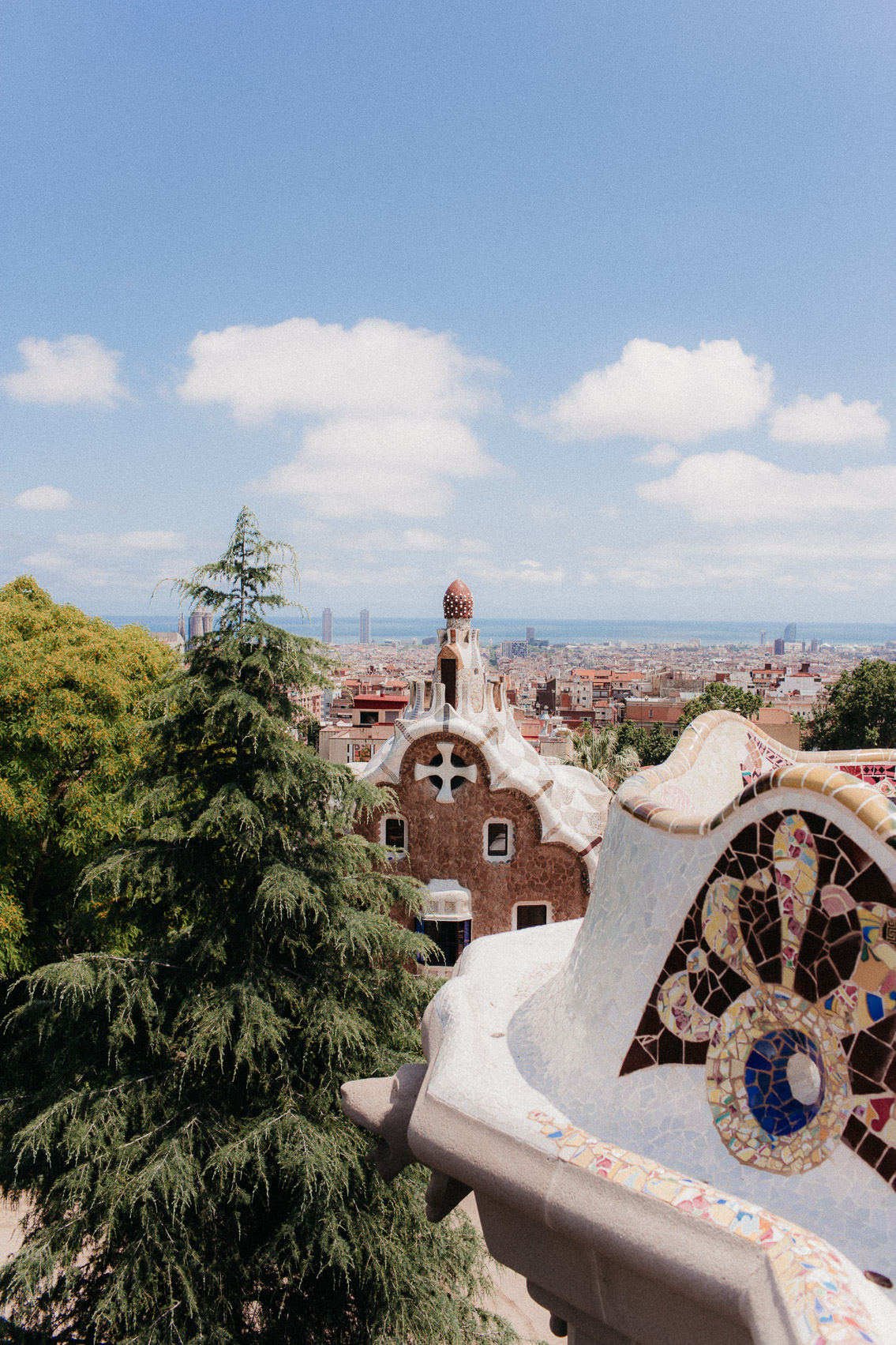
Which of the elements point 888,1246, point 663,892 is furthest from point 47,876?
point 888,1246

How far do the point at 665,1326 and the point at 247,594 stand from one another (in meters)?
7.93

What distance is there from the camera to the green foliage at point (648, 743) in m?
48.7

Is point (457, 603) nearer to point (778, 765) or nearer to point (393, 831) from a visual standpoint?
point (393, 831)

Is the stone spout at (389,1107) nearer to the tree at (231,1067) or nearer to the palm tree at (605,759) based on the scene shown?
the tree at (231,1067)

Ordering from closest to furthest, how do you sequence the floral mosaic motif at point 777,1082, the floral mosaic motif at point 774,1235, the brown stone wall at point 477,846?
1. the floral mosaic motif at point 774,1235
2. the floral mosaic motif at point 777,1082
3. the brown stone wall at point 477,846

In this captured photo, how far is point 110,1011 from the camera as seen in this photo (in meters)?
9.16

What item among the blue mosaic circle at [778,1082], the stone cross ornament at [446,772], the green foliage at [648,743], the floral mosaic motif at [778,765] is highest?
the floral mosaic motif at [778,765]

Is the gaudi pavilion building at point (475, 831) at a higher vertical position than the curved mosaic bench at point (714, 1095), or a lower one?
lower

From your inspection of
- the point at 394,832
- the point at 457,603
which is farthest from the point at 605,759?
the point at 394,832

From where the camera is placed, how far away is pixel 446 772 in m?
17.8

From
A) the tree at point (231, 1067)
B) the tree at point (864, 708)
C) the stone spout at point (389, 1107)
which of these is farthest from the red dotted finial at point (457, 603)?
the tree at point (864, 708)

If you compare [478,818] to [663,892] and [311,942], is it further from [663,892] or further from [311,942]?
[663,892]

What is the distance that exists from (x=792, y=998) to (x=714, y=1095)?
76cm

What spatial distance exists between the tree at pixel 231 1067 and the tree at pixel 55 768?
4271 millimetres
